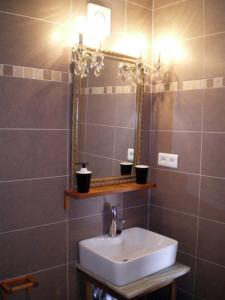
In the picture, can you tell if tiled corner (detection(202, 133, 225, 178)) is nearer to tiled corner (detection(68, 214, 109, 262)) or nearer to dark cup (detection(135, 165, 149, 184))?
dark cup (detection(135, 165, 149, 184))

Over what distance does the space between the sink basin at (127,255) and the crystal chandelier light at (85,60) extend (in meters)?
1.01

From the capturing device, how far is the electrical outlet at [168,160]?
85.3 inches

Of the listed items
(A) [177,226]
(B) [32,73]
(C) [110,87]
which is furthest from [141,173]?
(B) [32,73]

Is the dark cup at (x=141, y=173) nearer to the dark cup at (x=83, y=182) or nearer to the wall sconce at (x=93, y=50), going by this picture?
the dark cup at (x=83, y=182)

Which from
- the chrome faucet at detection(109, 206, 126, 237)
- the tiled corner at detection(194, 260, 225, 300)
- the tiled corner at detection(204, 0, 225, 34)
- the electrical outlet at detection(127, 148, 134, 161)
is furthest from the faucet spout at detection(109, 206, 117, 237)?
the tiled corner at detection(204, 0, 225, 34)

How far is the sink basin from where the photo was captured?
1721 millimetres

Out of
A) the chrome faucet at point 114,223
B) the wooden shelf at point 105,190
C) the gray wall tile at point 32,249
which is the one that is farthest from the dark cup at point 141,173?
the gray wall tile at point 32,249

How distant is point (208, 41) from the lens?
77.2 inches

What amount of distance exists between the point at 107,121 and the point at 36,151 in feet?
1.69

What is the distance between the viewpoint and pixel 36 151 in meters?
1.77

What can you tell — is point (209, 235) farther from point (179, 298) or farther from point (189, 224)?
point (179, 298)

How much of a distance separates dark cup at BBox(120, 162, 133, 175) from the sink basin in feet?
1.31

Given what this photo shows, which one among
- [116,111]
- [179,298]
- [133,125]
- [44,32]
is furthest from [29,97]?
[179,298]

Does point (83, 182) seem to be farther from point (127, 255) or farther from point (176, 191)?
point (176, 191)
